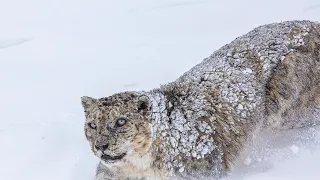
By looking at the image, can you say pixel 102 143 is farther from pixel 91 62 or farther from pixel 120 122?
pixel 91 62

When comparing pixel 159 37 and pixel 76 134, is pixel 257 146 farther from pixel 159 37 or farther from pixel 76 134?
pixel 159 37

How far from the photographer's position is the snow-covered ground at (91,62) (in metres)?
6.89

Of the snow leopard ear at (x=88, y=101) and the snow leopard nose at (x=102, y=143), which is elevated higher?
the snow leopard ear at (x=88, y=101)

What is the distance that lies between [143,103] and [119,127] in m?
0.40

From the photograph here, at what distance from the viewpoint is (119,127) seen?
552 centimetres

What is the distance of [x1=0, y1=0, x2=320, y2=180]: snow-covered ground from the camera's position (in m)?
6.89

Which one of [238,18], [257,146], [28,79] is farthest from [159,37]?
[257,146]

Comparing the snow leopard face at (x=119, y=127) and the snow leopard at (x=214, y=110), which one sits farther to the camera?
the snow leopard at (x=214, y=110)

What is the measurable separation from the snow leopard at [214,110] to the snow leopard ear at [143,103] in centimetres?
1

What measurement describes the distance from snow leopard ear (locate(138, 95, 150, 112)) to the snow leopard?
11 millimetres

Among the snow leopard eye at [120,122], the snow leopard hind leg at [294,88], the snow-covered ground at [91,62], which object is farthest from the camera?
the snow-covered ground at [91,62]

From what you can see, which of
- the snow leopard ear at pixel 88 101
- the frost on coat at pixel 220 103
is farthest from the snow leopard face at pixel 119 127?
the frost on coat at pixel 220 103

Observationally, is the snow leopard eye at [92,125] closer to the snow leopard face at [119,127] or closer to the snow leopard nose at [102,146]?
the snow leopard face at [119,127]

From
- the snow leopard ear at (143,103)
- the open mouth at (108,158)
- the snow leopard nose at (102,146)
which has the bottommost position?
the open mouth at (108,158)
